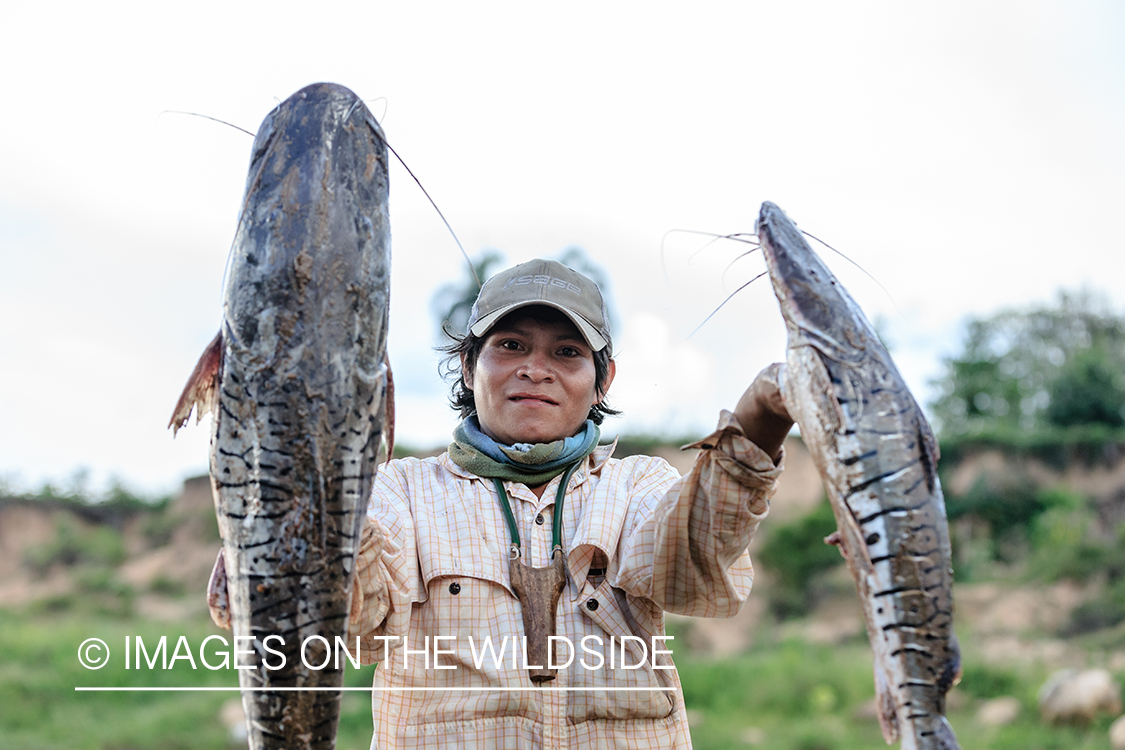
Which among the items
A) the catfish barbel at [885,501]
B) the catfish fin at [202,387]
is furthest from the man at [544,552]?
the catfish fin at [202,387]

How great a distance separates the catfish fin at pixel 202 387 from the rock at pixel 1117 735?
1102cm

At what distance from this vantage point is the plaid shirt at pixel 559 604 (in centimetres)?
224

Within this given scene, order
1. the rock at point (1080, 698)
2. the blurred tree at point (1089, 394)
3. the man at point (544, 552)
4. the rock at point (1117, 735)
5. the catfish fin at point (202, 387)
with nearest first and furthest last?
the catfish fin at point (202, 387), the man at point (544, 552), the rock at point (1117, 735), the rock at point (1080, 698), the blurred tree at point (1089, 394)

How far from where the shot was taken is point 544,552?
255 cm

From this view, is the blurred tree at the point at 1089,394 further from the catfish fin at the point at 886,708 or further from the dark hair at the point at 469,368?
the catfish fin at the point at 886,708

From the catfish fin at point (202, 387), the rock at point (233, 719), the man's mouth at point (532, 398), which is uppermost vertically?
the rock at point (233, 719)

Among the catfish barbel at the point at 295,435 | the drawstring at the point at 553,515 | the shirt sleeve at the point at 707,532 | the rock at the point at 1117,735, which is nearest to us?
the catfish barbel at the point at 295,435

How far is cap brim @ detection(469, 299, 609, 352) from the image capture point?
8.60 ft

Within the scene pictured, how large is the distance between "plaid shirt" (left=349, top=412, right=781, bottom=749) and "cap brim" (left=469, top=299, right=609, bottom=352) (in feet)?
1.51

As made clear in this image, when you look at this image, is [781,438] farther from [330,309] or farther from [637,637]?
[330,309]

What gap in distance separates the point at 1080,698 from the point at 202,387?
11761 millimetres

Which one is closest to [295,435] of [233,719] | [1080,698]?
[233,719]

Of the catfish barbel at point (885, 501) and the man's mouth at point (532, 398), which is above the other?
the man's mouth at point (532, 398)

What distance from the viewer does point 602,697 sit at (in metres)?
2.36
